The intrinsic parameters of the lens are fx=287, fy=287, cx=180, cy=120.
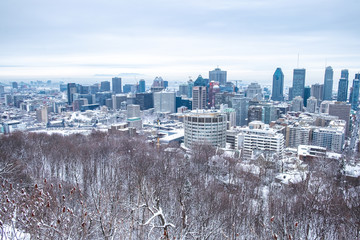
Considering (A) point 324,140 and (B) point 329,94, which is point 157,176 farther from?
(B) point 329,94

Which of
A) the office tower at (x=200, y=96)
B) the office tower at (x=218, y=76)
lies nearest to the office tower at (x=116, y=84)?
the office tower at (x=218, y=76)

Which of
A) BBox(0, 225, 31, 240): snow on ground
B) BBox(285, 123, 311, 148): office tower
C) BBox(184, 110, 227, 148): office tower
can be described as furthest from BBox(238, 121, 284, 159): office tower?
BBox(0, 225, 31, 240): snow on ground

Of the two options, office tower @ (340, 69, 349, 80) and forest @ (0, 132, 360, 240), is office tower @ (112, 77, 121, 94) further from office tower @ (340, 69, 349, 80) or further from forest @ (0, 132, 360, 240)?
forest @ (0, 132, 360, 240)

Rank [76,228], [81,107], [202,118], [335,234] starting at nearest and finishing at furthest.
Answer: [76,228] → [335,234] → [202,118] → [81,107]

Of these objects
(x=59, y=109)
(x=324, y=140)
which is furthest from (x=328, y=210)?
(x=59, y=109)

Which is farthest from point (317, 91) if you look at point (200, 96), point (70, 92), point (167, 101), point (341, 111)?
point (70, 92)

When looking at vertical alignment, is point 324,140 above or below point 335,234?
below
